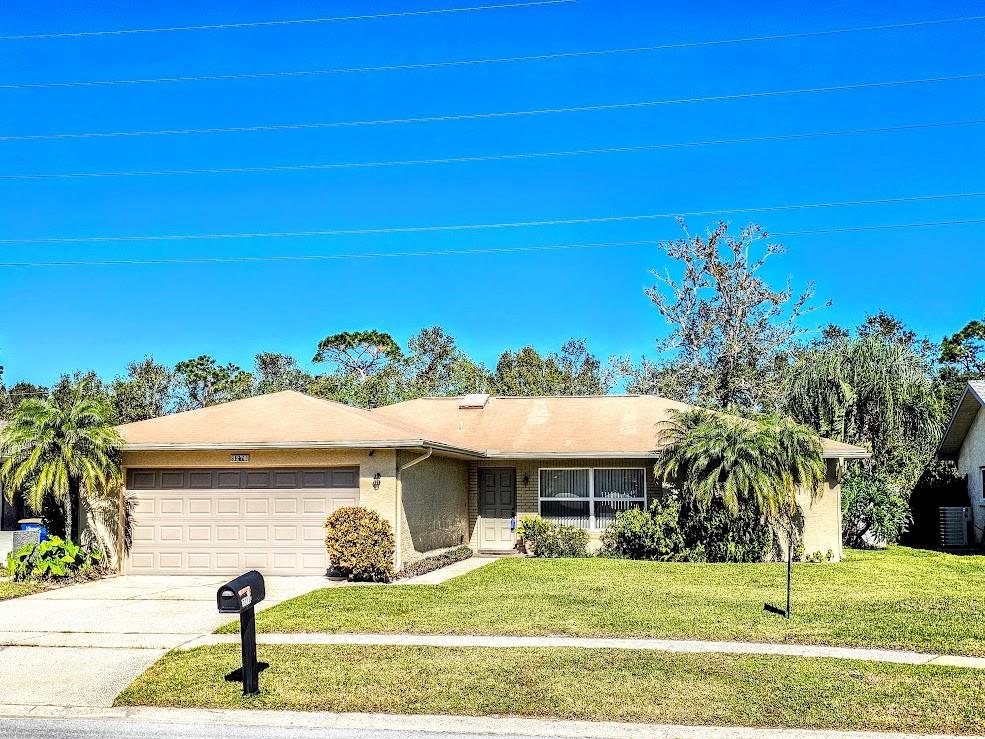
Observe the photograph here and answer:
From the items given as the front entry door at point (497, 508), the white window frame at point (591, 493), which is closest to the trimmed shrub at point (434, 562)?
the front entry door at point (497, 508)

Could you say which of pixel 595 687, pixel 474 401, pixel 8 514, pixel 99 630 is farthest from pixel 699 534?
pixel 8 514

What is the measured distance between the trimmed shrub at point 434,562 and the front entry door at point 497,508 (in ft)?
2.94

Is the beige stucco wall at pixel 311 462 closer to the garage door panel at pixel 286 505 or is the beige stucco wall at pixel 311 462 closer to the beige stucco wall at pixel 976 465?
the garage door panel at pixel 286 505

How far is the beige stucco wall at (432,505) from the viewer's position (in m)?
17.5

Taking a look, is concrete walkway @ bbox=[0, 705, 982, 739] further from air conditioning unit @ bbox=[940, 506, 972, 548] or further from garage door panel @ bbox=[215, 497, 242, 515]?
air conditioning unit @ bbox=[940, 506, 972, 548]

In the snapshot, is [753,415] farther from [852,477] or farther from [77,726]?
[77,726]

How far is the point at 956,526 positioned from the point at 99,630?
21.2 meters

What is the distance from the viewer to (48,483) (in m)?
16.4

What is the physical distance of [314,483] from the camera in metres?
17.4

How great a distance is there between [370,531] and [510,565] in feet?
11.3

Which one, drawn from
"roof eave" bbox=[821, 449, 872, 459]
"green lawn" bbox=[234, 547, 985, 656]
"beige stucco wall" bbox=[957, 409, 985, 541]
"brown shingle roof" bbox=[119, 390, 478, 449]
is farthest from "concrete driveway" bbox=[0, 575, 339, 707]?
"beige stucco wall" bbox=[957, 409, 985, 541]

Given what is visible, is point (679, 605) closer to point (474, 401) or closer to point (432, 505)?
point (432, 505)

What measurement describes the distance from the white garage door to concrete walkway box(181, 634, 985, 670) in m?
6.26

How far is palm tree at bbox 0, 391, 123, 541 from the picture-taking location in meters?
16.4
